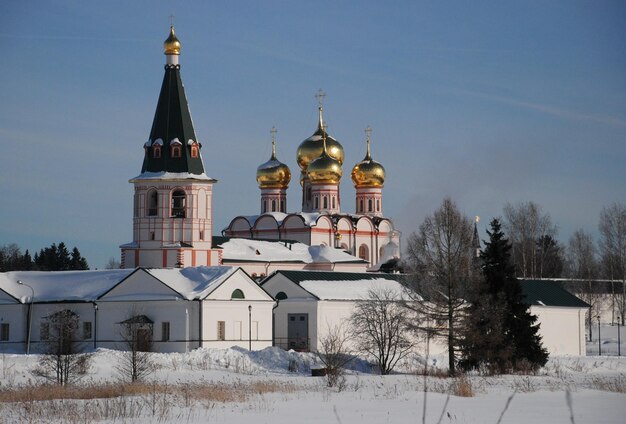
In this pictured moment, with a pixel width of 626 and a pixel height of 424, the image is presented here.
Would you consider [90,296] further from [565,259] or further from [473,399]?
[565,259]

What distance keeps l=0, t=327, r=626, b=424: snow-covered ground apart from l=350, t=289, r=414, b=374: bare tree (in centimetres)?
127

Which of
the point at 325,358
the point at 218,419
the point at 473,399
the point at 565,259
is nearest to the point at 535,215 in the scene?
the point at 565,259

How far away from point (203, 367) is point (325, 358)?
3.91 m

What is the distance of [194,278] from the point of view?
49.6 metres

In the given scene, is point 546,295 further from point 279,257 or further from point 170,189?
point 170,189

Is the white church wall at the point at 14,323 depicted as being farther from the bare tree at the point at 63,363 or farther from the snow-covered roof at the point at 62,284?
the bare tree at the point at 63,363

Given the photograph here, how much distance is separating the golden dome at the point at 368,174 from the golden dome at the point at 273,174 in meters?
5.03

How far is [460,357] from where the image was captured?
41.1m

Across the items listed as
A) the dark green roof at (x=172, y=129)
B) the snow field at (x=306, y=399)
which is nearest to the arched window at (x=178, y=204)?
the dark green roof at (x=172, y=129)

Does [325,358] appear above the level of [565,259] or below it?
below

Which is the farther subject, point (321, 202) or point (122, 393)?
point (321, 202)

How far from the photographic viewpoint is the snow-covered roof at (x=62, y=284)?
50062mm

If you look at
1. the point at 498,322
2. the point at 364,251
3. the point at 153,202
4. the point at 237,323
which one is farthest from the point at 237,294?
the point at 364,251

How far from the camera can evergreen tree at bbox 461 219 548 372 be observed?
38.2 metres
